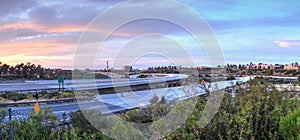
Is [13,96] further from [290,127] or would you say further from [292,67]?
[290,127]

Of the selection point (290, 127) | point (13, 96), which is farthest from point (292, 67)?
point (13, 96)

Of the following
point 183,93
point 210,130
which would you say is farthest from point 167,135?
point 183,93

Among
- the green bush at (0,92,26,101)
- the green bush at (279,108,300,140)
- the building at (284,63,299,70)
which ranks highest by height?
the building at (284,63,299,70)

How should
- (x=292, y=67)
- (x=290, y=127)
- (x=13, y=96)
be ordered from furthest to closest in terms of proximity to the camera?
(x=13, y=96) → (x=292, y=67) → (x=290, y=127)

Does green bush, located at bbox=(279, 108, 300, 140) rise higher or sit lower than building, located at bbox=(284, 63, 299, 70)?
lower

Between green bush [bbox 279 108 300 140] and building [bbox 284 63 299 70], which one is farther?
building [bbox 284 63 299 70]

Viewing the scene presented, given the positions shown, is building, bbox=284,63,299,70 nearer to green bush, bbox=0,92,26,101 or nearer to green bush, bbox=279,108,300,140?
green bush, bbox=279,108,300,140

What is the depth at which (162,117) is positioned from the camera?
12.7 feet

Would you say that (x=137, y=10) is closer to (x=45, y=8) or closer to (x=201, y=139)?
(x=201, y=139)

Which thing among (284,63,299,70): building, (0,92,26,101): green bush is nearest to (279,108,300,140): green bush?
(284,63,299,70): building

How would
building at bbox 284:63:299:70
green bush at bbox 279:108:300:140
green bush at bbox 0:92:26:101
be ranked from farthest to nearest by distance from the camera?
1. green bush at bbox 0:92:26:101
2. building at bbox 284:63:299:70
3. green bush at bbox 279:108:300:140

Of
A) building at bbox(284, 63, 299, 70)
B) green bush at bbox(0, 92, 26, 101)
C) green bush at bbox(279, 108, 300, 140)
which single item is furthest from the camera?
green bush at bbox(0, 92, 26, 101)

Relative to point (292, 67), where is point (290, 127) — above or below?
below

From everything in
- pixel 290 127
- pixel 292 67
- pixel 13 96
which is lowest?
pixel 13 96
